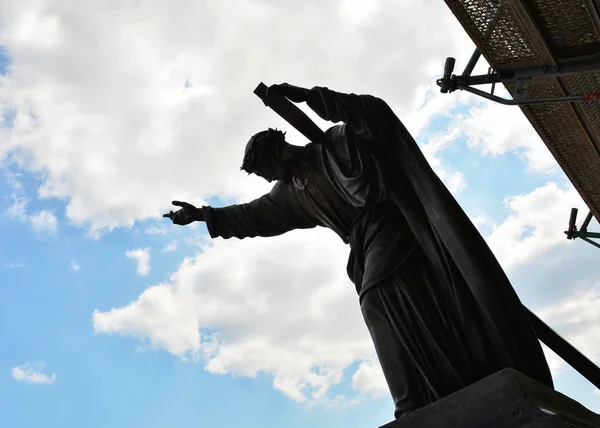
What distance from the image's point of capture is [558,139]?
26.8ft

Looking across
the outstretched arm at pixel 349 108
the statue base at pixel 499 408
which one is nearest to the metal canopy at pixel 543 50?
the outstretched arm at pixel 349 108

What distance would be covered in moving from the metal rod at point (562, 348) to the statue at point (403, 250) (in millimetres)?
699

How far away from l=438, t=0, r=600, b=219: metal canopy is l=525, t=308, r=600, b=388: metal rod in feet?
11.0

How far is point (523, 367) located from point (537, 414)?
603 mm

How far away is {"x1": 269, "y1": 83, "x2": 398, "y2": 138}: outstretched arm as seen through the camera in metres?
3.54

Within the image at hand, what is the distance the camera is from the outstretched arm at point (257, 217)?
4332mm

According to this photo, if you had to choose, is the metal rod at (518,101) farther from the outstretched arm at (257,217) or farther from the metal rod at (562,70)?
the outstretched arm at (257,217)

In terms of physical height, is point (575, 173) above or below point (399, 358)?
above

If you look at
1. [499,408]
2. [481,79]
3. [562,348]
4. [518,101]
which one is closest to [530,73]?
[518,101]

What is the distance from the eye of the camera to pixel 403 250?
357 cm

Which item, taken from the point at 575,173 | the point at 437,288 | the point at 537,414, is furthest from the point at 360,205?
the point at 575,173

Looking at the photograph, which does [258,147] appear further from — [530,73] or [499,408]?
[530,73]

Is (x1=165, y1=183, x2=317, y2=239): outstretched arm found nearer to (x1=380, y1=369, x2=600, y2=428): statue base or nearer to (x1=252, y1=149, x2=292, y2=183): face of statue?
(x1=252, y1=149, x2=292, y2=183): face of statue

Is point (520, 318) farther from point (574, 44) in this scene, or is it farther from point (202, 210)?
point (574, 44)
